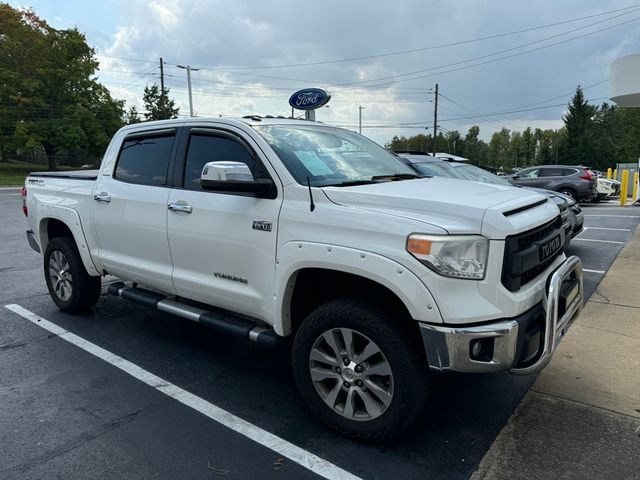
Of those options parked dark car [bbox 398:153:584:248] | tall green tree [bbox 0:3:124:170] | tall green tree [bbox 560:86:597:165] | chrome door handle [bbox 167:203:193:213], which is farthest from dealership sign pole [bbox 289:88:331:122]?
tall green tree [bbox 560:86:597:165]

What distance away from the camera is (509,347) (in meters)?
2.55

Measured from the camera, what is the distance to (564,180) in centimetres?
1794

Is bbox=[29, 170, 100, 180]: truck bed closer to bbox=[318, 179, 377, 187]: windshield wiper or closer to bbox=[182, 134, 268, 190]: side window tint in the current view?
bbox=[182, 134, 268, 190]: side window tint

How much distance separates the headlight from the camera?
255 centimetres

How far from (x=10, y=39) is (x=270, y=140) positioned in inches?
1982

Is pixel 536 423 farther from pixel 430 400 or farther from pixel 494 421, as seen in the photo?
pixel 430 400

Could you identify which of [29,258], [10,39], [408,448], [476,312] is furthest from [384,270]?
[10,39]

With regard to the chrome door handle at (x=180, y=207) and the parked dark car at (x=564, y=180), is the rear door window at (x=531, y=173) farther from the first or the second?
the chrome door handle at (x=180, y=207)

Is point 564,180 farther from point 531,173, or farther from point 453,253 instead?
point 453,253

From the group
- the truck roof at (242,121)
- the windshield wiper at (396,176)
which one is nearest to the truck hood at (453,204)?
the windshield wiper at (396,176)

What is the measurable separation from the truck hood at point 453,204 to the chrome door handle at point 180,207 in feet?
3.94

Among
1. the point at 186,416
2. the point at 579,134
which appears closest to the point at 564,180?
the point at 186,416

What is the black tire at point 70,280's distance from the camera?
513 centimetres

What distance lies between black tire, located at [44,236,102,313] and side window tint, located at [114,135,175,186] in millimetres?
1131
